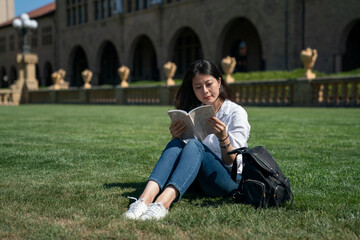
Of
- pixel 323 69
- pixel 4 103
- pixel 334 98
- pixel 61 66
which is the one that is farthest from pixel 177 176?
pixel 61 66

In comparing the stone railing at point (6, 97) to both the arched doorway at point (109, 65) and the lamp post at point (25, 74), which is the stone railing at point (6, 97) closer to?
the lamp post at point (25, 74)

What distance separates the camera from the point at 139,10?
40.0 metres

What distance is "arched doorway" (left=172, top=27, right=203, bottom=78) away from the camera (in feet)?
131

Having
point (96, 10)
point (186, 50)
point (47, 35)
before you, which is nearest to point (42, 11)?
point (47, 35)

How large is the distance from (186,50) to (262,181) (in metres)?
38.4

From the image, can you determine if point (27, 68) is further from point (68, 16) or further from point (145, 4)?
point (68, 16)

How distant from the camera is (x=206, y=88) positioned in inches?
151

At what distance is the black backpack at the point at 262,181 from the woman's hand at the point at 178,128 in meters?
0.57

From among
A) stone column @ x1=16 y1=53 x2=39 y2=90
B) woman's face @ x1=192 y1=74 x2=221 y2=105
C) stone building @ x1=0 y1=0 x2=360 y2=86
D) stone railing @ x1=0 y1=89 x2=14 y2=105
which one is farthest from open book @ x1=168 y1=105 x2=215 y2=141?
stone column @ x1=16 y1=53 x2=39 y2=90

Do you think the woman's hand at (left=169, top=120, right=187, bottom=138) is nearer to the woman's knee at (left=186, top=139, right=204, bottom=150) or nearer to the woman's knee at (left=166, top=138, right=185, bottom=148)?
the woman's knee at (left=166, top=138, right=185, bottom=148)

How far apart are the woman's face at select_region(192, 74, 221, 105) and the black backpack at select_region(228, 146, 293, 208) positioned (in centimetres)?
64

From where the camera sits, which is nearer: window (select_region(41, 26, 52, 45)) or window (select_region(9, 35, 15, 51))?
window (select_region(41, 26, 52, 45))

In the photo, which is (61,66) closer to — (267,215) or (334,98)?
(334,98)

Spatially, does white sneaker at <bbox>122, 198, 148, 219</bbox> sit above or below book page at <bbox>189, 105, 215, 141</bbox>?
below
